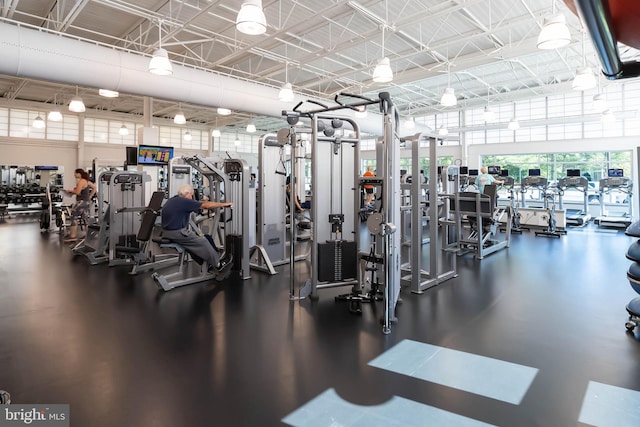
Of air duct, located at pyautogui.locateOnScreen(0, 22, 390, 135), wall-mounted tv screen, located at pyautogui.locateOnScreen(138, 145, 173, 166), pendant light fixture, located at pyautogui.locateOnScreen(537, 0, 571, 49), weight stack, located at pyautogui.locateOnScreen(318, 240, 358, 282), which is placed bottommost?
weight stack, located at pyautogui.locateOnScreen(318, 240, 358, 282)

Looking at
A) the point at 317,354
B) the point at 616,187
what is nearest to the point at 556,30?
the point at 317,354

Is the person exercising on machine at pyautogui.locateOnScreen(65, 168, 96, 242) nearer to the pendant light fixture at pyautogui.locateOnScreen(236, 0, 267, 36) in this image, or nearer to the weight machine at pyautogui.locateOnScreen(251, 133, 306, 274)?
the weight machine at pyautogui.locateOnScreen(251, 133, 306, 274)

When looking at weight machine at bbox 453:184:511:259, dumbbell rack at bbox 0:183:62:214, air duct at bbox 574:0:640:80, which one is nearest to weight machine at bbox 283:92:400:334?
weight machine at bbox 453:184:511:259

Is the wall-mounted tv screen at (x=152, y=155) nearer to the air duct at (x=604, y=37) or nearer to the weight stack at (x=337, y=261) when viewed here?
the weight stack at (x=337, y=261)

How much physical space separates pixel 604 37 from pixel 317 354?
9.82ft

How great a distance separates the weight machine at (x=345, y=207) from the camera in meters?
3.71

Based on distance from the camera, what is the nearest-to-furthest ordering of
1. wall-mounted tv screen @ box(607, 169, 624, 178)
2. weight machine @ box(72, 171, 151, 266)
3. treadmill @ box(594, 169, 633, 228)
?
1. weight machine @ box(72, 171, 151, 266)
2. treadmill @ box(594, 169, 633, 228)
3. wall-mounted tv screen @ box(607, 169, 624, 178)

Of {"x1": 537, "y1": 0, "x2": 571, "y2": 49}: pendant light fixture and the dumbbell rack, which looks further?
the dumbbell rack

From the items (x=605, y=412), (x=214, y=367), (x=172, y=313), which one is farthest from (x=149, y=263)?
(x=605, y=412)

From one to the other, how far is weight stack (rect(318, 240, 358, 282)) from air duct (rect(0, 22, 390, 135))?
16.1 ft

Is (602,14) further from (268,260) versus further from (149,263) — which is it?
(149,263)

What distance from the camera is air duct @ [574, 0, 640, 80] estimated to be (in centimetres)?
42

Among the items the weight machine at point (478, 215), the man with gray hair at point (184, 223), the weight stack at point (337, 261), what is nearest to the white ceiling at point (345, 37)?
the weight machine at point (478, 215)

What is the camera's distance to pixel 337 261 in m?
4.59
